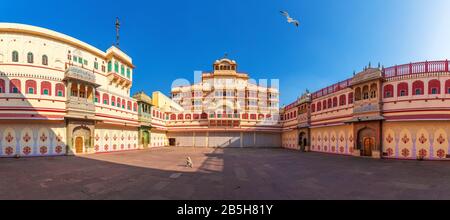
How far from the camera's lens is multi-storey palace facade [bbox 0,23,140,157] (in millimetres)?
18875

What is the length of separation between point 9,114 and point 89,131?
264 inches

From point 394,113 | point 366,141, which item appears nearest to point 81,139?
point 366,141

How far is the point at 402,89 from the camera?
18.7m

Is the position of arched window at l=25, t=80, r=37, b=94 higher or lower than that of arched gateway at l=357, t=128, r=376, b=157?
higher

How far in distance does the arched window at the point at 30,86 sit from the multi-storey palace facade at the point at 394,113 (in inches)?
1314

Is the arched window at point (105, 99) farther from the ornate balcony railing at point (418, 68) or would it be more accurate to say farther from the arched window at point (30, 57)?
the ornate balcony railing at point (418, 68)

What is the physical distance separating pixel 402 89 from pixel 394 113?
97.4 inches

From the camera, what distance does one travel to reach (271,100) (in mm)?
49469

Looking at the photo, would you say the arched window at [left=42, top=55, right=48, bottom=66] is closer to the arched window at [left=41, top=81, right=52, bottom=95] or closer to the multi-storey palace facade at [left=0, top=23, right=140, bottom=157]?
the multi-storey palace facade at [left=0, top=23, right=140, bottom=157]

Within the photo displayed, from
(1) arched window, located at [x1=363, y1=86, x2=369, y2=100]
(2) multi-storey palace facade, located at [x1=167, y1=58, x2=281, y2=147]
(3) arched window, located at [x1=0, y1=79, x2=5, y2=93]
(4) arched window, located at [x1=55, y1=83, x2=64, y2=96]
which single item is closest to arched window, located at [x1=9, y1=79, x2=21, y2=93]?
(3) arched window, located at [x1=0, y1=79, x2=5, y2=93]

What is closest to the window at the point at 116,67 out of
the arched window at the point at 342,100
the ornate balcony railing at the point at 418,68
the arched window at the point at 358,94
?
the arched window at the point at 342,100

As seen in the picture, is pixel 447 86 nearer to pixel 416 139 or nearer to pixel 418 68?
pixel 418 68

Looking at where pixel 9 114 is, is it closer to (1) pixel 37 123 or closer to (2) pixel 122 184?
(1) pixel 37 123

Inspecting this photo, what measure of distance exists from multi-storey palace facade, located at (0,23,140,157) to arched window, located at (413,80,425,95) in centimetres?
3363
